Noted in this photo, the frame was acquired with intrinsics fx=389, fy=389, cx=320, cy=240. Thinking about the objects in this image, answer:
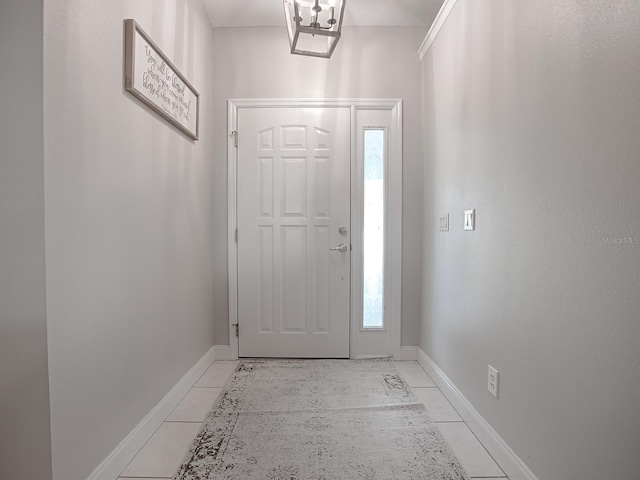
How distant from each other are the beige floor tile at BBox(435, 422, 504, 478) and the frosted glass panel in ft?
3.71

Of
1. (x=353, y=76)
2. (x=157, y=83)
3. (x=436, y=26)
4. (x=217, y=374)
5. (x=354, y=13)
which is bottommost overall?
(x=217, y=374)

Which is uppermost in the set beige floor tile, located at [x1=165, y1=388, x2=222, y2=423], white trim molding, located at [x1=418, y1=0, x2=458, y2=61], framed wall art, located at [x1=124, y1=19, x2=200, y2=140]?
white trim molding, located at [x1=418, y1=0, x2=458, y2=61]

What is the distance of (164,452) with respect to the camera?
5.60 ft

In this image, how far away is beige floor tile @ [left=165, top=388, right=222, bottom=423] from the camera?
6.64ft

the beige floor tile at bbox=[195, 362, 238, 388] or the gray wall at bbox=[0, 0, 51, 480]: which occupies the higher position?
the gray wall at bbox=[0, 0, 51, 480]

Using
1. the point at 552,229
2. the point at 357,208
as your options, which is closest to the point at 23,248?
the point at 552,229

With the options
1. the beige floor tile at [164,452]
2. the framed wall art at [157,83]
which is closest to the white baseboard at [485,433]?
the beige floor tile at [164,452]

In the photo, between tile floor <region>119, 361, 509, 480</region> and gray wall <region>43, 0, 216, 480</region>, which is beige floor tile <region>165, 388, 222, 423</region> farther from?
gray wall <region>43, 0, 216, 480</region>

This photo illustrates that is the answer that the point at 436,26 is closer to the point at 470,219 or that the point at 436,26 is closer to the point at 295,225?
the point at 470,219

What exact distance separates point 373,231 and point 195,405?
66.4 inches

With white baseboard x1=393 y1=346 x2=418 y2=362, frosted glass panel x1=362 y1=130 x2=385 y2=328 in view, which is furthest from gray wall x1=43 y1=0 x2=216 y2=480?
white baseboard x1=393 y1=346 x2=418 y2=362

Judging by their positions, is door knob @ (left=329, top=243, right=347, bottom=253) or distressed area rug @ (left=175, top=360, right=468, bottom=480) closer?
distressed area rug @ (left=175, top=360, right=468, bottom=480)

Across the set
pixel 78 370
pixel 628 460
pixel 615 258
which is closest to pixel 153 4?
pixel 78 370

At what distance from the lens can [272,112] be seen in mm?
2953
